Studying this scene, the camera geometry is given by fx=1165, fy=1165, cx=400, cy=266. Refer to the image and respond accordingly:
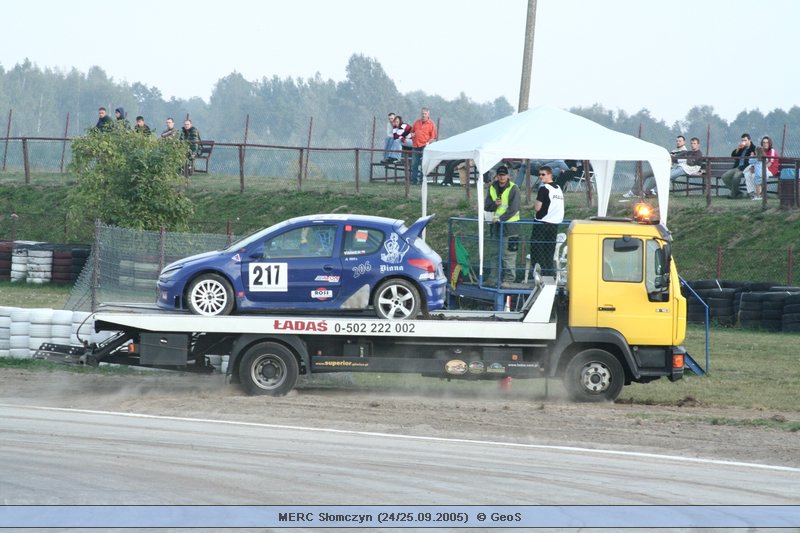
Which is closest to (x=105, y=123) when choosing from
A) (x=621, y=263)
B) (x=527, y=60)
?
(x=527, y=60)

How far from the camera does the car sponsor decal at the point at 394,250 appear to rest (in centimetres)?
1433

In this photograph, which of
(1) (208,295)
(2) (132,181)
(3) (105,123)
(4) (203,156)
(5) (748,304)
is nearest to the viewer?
(1) (208,295)

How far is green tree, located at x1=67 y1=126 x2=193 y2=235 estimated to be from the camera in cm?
2544

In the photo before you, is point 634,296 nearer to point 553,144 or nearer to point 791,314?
point 553,144

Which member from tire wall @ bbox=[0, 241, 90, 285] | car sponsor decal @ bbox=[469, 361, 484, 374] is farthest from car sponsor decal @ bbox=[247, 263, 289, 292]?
tire wall @ bbox=[0, 241, 90, 285]

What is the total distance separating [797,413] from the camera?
552 inches

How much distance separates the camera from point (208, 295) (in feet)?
46.8

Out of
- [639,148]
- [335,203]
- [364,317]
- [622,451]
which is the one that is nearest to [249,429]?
[364,317]

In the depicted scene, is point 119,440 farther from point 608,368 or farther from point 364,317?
point 608,368

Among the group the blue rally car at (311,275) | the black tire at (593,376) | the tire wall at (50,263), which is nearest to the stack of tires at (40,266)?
the tire wall at (50,263)

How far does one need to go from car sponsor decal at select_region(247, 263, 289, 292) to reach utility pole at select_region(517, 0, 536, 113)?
35.1 feet

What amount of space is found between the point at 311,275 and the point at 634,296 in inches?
157

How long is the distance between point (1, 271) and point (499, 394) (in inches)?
609

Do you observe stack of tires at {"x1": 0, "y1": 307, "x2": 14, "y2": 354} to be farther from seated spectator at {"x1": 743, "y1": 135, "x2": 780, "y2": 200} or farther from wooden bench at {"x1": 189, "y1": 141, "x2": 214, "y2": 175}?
seated spectator at {"x1": 743, "y1": 135, "x2": 780, "y2": 200}
